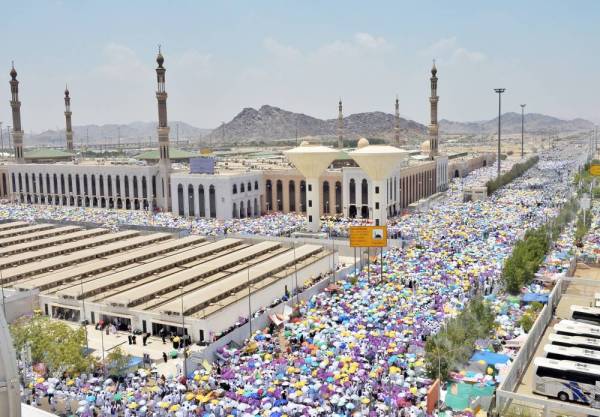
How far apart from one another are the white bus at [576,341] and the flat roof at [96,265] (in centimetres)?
1990

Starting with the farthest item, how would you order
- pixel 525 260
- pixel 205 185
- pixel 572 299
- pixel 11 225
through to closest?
pixel 205 185 → pixel 11 225 → pixel 525 260 → pixel 572 299

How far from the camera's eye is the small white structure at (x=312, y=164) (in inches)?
1642

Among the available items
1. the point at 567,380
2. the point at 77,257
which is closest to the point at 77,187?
the point at 77,257

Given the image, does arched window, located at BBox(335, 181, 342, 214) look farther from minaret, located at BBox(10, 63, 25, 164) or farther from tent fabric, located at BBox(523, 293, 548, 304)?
minaret, located at BBox(10, 63, 25, 164)

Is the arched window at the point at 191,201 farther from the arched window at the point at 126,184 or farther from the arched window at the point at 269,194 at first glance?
the arched window at the point at 126,184

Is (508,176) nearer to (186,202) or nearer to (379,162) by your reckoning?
(379,162)

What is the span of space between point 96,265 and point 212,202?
2035cm

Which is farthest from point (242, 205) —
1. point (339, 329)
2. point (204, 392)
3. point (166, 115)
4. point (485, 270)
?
point (204, 392)

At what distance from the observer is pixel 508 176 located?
Answer: 70.2 metres

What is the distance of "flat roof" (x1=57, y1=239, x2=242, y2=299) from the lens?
978 inches

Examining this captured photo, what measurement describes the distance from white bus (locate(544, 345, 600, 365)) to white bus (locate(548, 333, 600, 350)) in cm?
45

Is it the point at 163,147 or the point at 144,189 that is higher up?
the point at 163,147

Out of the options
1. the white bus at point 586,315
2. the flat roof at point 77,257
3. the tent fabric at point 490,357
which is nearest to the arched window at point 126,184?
the flat roof at point 77,257

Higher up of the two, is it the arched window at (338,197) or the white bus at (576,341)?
the arched window at (338,197)
